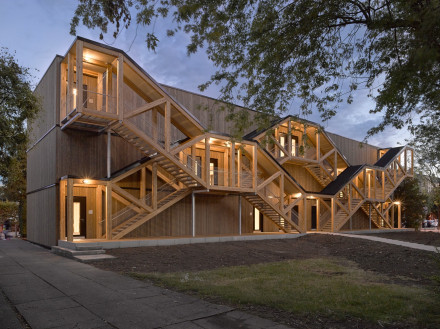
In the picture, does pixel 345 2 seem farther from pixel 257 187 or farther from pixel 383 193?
pixel 383 193

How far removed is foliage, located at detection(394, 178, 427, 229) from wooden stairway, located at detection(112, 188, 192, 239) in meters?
25.5

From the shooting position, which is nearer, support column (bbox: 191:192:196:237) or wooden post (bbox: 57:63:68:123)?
wooden post (bbox: 57:63:68:123)

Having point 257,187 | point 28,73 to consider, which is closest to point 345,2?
point 28,73

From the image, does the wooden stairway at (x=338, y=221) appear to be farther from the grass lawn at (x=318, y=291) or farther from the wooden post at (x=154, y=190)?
the grass lawn at (x=318, y=291)

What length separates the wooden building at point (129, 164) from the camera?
17000 mm

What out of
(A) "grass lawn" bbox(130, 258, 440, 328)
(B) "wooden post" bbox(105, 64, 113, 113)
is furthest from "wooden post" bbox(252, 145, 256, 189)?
(A) "grass lawn" bbox(130, 258, 440, 328)

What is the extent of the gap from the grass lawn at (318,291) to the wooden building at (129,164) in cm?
698

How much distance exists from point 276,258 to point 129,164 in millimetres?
9865

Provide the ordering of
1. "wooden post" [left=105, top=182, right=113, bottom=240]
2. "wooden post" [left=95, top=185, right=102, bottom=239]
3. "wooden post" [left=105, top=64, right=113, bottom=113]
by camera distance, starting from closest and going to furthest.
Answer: "wooden post" [left=105, top=182, right=113, bottom=240]
"wooden post" [left=105, top=64, right=113, bottom=113]
"wooden post" [left=95, top=185, right=102, bottom=239]

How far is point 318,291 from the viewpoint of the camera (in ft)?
26.1

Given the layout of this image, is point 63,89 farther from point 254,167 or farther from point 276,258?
point 276,258

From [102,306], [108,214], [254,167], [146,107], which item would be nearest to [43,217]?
[108,214]

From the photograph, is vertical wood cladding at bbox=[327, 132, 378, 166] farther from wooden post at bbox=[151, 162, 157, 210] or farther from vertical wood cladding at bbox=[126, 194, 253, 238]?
wooden post at bbox=[151, 162, 157, 210]

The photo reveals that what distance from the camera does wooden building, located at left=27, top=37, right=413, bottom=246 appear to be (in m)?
17.0
